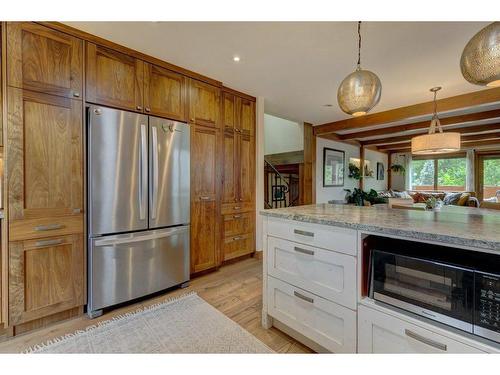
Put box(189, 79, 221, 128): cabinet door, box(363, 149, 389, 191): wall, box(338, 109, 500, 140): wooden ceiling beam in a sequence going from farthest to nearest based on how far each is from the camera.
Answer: box(363, 149, 389, 191): wall < box(338, 109, 500, 140): wooden ceiling beam < box(189, 79, 221, 128): cabinet door

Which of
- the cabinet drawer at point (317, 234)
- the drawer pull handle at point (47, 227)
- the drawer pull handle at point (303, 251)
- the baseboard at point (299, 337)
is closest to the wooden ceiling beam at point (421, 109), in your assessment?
the cabinet drawer at point (317, 234)

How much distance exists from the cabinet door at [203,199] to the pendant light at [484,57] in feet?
7.53

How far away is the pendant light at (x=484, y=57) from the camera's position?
1.04 m

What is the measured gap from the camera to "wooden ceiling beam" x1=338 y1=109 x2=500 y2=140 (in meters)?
4.29

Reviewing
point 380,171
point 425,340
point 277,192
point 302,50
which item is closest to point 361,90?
point 302,50

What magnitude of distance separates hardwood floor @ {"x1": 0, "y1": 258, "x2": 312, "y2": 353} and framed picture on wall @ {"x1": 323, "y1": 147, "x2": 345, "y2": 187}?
355 cm

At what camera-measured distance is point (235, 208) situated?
3.18m

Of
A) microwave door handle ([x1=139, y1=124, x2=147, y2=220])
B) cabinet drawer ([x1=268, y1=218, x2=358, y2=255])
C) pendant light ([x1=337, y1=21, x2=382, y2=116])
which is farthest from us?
microwave door handle ([x1=139, y1=124, x2=147, y2=220])

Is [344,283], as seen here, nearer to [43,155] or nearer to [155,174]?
[155,174]

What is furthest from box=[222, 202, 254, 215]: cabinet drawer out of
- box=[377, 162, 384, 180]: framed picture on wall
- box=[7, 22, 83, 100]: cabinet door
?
box=[377, 162, 384, 180]: framed picture on wall

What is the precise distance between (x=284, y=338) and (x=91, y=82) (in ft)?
8.34

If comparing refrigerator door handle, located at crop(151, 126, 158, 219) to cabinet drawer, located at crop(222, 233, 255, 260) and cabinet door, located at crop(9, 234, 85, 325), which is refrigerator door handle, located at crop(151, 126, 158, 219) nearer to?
cabinet door, located at crop(9, 234, 85, 325)
